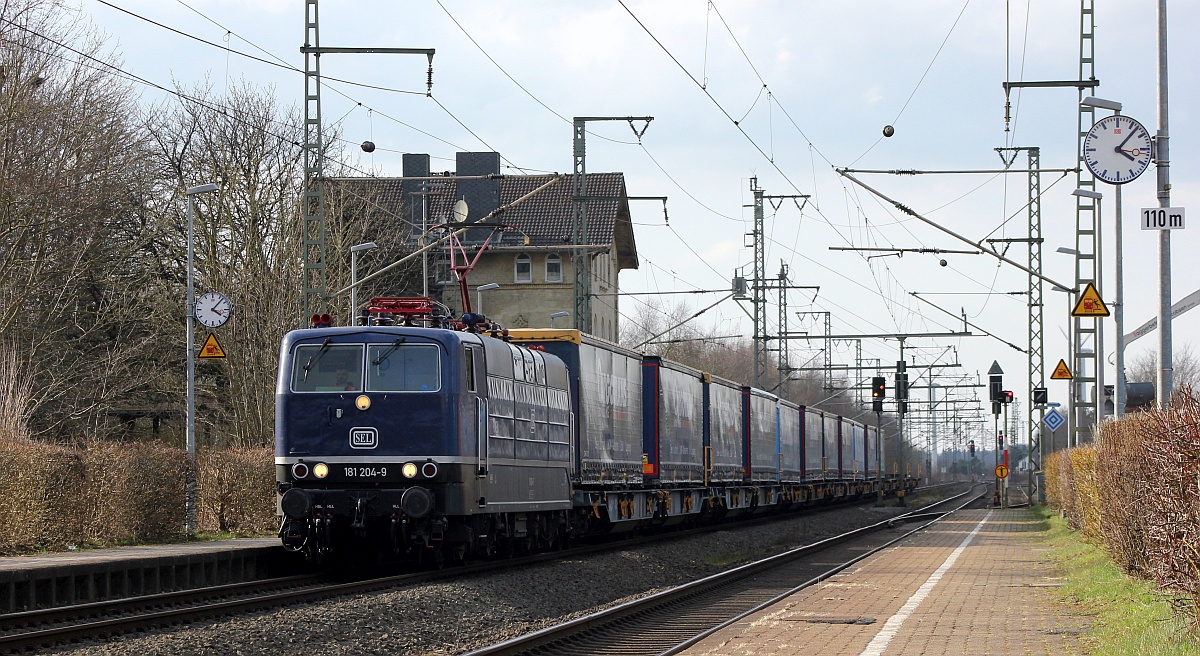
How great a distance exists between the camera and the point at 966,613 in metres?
14.1

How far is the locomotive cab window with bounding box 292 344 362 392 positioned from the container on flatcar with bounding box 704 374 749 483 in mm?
15304

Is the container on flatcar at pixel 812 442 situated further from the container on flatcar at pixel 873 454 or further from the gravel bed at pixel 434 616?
the gravel bed at pixel 434 616

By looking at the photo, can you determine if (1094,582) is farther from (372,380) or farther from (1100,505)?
(372,380)

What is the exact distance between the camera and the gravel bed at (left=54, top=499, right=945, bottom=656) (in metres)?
11.8

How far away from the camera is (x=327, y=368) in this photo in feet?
59.0

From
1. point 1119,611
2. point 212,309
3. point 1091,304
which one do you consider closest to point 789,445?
point 1091,304

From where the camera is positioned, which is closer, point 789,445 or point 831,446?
point 789,445

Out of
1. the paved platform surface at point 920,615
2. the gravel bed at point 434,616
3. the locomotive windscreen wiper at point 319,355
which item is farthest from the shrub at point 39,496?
the paved platform surface at point 920,615

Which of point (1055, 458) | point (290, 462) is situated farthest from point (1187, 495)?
point (1055, 458)

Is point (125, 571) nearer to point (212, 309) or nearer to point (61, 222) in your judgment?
point (212, 309)

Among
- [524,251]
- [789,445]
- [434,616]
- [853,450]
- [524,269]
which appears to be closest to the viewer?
[434,616]

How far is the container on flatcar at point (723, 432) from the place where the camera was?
3262 cm

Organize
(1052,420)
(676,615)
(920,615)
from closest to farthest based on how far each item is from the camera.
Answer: (920,615) → (676,615) → (1052,420)

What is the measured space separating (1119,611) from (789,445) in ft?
102
